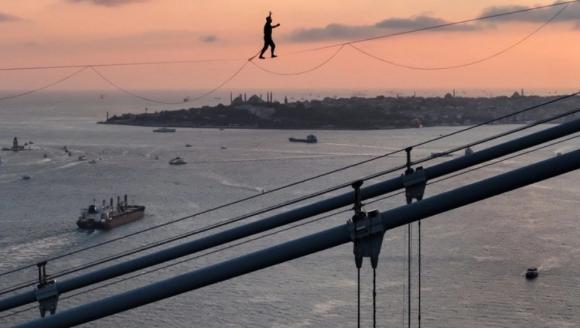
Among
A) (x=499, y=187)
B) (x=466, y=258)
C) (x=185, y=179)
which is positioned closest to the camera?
(x=499, y=187)

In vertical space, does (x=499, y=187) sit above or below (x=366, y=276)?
above

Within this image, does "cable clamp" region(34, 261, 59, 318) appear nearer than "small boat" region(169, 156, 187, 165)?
Yes

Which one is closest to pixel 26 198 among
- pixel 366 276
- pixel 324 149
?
pixel 366 276

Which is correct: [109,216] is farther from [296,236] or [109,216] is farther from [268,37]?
[268,37]

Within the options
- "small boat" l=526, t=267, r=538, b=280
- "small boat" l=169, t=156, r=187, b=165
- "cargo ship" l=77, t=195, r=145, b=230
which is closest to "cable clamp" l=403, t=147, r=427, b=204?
"small boat" l=526, t=267, r=538, b=280

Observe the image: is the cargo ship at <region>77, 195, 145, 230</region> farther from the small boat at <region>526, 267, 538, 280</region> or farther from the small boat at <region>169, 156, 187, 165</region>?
the small boat at <region>526, 267, 538, 280</region>

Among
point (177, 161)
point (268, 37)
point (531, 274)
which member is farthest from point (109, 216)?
point (268, 37)

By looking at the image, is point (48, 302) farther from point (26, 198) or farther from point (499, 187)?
point (26, 198)

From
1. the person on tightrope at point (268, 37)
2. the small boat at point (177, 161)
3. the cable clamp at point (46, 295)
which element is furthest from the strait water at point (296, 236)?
the cable clamp at point (46, 295)
